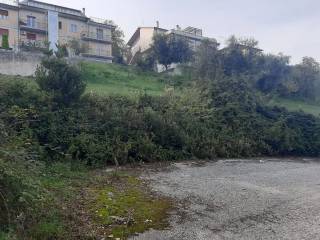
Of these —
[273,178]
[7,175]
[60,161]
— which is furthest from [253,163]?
[7,175]

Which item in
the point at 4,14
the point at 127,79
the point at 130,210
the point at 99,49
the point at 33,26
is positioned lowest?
the point at 130,210

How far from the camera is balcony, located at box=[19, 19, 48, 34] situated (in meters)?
39.6

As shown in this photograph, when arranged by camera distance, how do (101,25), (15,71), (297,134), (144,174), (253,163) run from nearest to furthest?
1. (144,174)
2. (253,163)
3. (297,134)
4. (15,71)
5. (101,25)

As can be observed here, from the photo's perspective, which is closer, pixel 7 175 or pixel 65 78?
pixel 7 175

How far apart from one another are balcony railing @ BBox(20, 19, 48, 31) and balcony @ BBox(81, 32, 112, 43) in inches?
194

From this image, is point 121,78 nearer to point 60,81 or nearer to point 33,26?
point 33,26

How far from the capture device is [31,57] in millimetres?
27406

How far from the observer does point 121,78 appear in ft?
107

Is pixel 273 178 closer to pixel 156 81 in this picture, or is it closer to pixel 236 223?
pixel 236 223

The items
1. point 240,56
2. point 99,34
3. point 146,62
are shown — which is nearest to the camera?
point 240,56

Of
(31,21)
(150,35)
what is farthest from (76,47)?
(150,35)

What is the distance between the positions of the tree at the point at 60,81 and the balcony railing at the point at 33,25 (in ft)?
81.8

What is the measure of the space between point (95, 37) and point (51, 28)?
5.64 meters

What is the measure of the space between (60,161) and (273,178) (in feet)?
26.4
